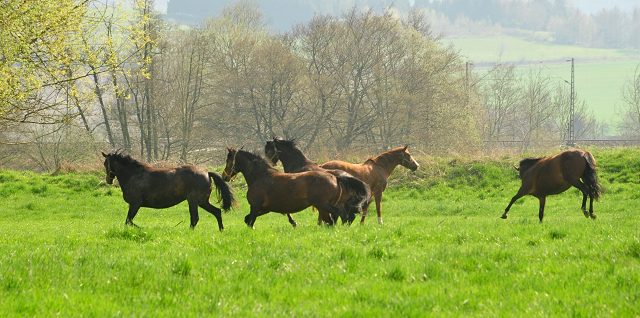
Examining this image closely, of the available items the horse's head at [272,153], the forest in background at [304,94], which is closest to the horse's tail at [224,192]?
the horse's head at [272,153]

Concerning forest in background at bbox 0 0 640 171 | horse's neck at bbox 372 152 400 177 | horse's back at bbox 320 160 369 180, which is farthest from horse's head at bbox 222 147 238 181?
forest in background at bbox 0 0 640 171

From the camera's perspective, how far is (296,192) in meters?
11.0

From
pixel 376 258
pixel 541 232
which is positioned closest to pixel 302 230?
pixel 376 258

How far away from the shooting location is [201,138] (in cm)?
5028

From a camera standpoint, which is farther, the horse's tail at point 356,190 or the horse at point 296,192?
the horse's tail at point 356,190

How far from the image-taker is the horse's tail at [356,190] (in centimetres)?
1148

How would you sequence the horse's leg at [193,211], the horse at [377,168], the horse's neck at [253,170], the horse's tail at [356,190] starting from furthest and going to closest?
the horse at [377,168] < the horse's leg at [193,211] < the horse's neck at [253,170] < the horse's tail at [356,190]

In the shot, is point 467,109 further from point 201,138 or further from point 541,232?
point 541,232

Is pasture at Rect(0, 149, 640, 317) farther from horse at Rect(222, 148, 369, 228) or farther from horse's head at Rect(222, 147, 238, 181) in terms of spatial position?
horse's head at Rect(222, 147, 238, 181)

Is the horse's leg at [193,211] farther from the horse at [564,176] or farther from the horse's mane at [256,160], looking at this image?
the horse at [564,176]

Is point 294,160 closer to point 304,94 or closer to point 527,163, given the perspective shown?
point 527,163

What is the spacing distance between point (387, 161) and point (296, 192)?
6.22 m

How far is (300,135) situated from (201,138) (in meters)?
9.67

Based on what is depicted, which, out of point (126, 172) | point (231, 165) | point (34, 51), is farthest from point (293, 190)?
point (34, 51)
